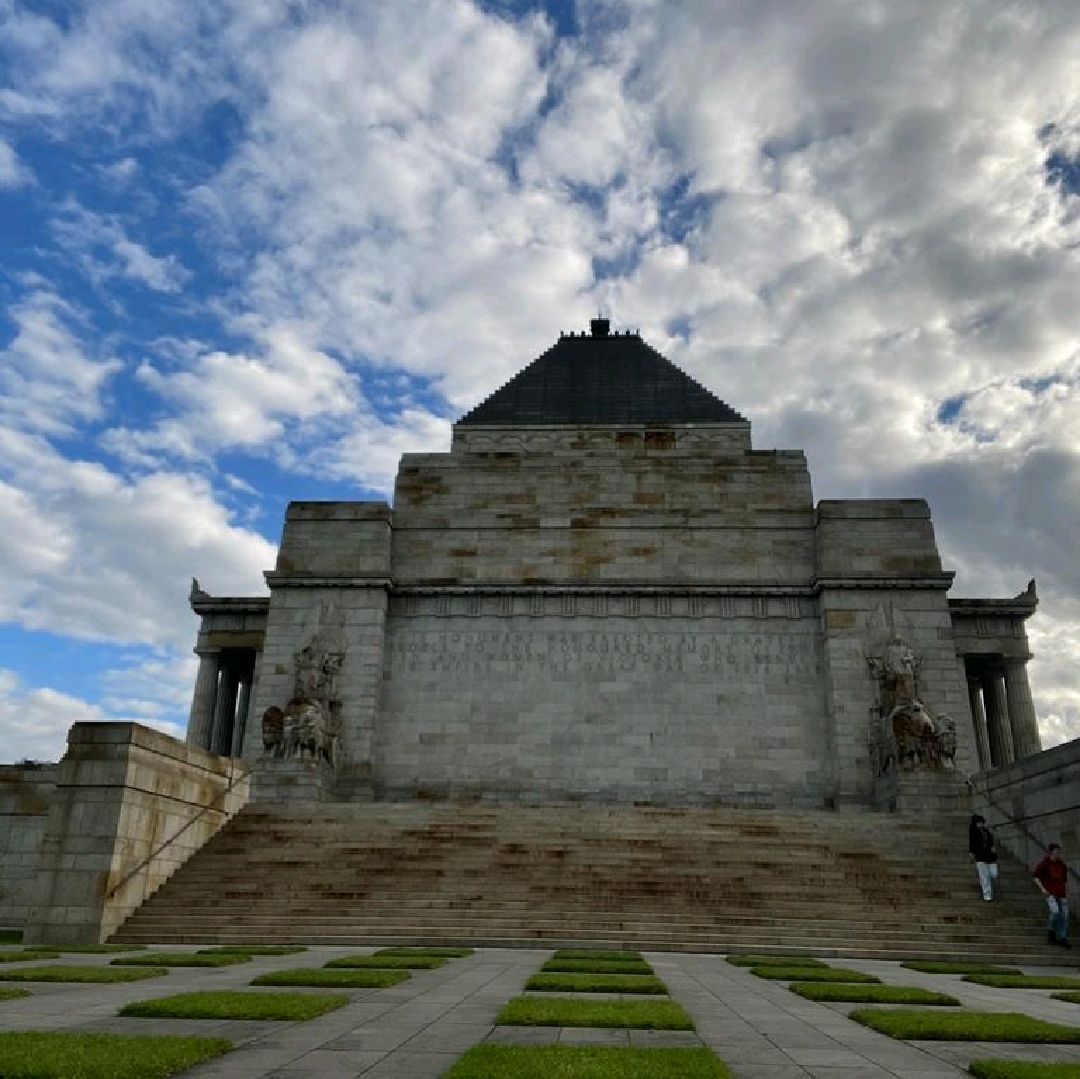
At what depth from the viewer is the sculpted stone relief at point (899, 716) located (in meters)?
26.2

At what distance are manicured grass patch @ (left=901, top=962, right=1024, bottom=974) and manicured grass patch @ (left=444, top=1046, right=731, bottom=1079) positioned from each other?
28.6 ft

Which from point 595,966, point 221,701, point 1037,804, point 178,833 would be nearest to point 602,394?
point 221,701

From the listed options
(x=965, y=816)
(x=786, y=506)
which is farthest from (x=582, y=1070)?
(x=786, y=506)

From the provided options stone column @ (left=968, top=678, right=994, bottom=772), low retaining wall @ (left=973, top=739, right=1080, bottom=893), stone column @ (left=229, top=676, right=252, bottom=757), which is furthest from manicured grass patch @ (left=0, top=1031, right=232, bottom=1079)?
stone column @ (left=968, top=678, right=994, bottom=772)

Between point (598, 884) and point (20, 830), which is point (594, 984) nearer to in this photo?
point (598, 884)

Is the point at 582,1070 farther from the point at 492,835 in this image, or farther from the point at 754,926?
the point at 492,835

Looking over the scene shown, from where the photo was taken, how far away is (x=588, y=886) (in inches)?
725

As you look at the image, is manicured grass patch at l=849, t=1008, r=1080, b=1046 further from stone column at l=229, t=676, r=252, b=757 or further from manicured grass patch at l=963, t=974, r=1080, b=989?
stone column at l=229, t=676, r=252, b=757

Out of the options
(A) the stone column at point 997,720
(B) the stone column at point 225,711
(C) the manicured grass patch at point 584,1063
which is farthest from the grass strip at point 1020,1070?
(B) the stone column at point 225,711

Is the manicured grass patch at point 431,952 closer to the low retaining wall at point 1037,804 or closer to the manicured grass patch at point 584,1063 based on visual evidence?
the manicured grass patch at point 584,1063

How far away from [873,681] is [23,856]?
944 inches

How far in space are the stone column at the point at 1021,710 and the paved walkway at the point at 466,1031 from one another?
95.9ft

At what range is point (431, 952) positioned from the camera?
45.0ft

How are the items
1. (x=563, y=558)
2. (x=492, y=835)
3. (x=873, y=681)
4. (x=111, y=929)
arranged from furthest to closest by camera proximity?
(x=563, y=558), (x=873, y=681), (x=492, y=835), (x=111, y=929)
